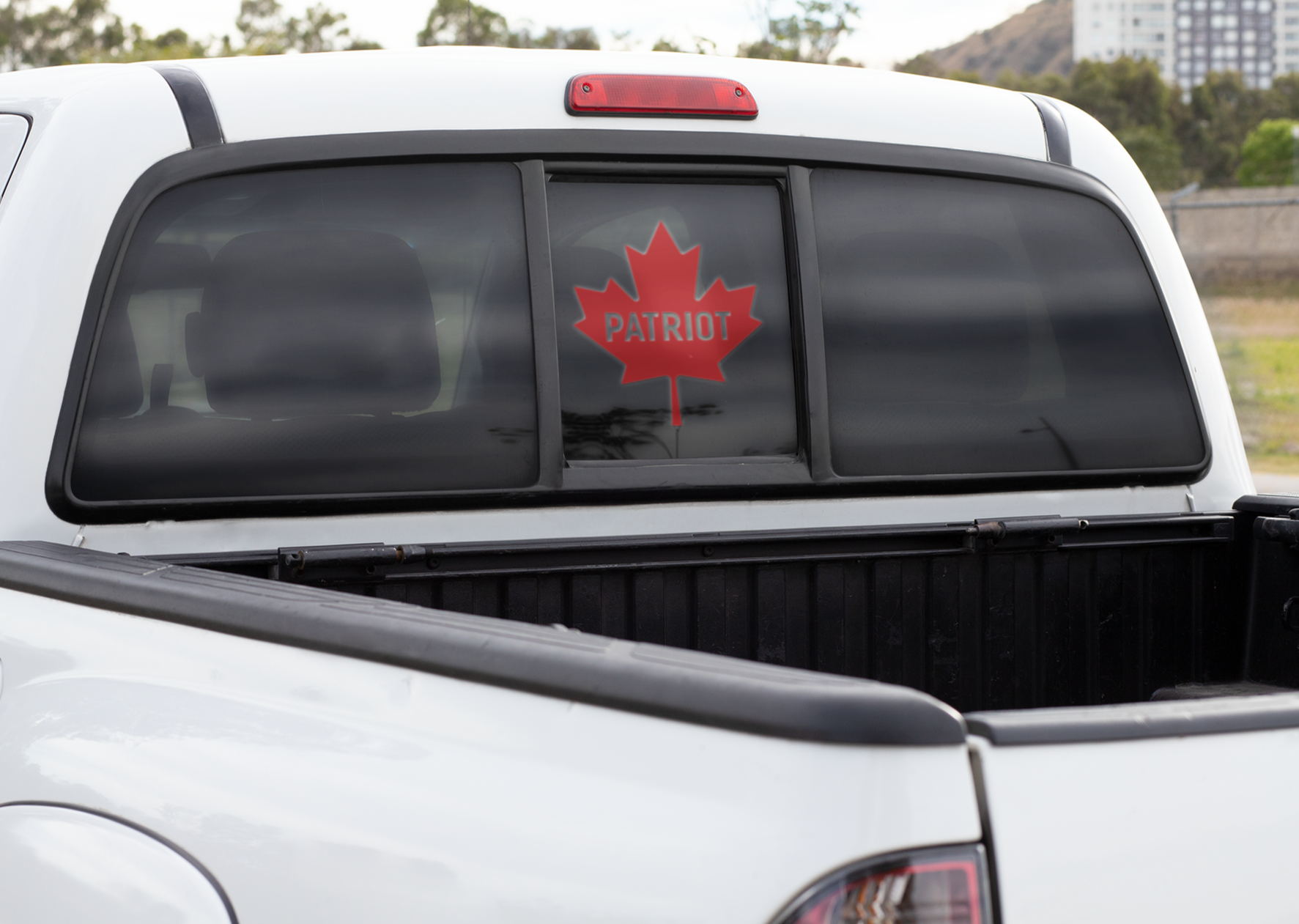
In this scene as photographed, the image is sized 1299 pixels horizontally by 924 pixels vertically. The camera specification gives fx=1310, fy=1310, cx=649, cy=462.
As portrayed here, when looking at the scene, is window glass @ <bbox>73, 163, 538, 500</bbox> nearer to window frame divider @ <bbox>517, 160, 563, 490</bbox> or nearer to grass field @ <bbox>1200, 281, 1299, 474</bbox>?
window frame divider @ <bbox>517, 160, 563, 490</bbox>

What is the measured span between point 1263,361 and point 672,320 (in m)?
18.5

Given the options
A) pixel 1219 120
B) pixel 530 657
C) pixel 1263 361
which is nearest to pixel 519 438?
pixel 530 657

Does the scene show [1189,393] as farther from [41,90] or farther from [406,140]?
[41,90]

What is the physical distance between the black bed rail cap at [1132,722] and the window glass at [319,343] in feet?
4.66

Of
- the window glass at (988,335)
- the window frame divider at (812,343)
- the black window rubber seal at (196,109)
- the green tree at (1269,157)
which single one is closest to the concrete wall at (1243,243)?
the window glass at (988,335)

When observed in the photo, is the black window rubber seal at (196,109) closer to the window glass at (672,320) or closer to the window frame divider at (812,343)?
the window glass at (672,320)

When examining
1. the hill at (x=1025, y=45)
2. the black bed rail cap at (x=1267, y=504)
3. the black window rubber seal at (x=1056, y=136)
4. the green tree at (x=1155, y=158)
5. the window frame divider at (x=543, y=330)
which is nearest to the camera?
the window frame divider at (x=543, y=330)

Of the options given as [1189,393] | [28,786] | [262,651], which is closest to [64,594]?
[28,786]

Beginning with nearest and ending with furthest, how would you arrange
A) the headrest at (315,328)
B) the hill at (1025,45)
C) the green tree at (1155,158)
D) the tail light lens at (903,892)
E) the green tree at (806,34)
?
1. the tail light lens at (903,892)
2. the headrest at (315,328)
3. the green tree at (806,34)
4. the green tree at (1155,158)
5. the hill at (1025,45)

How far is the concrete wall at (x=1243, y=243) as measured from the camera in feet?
92.8

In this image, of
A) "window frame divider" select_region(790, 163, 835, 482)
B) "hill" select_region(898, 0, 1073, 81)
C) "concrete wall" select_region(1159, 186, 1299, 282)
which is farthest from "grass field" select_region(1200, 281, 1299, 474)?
"hill" select_region(898, 0, 1073, 81)

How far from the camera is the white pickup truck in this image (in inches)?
55.6

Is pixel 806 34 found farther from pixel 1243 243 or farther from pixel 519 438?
pixel 1243 243

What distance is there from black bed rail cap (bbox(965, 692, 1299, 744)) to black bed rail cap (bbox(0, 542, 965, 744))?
6cm
